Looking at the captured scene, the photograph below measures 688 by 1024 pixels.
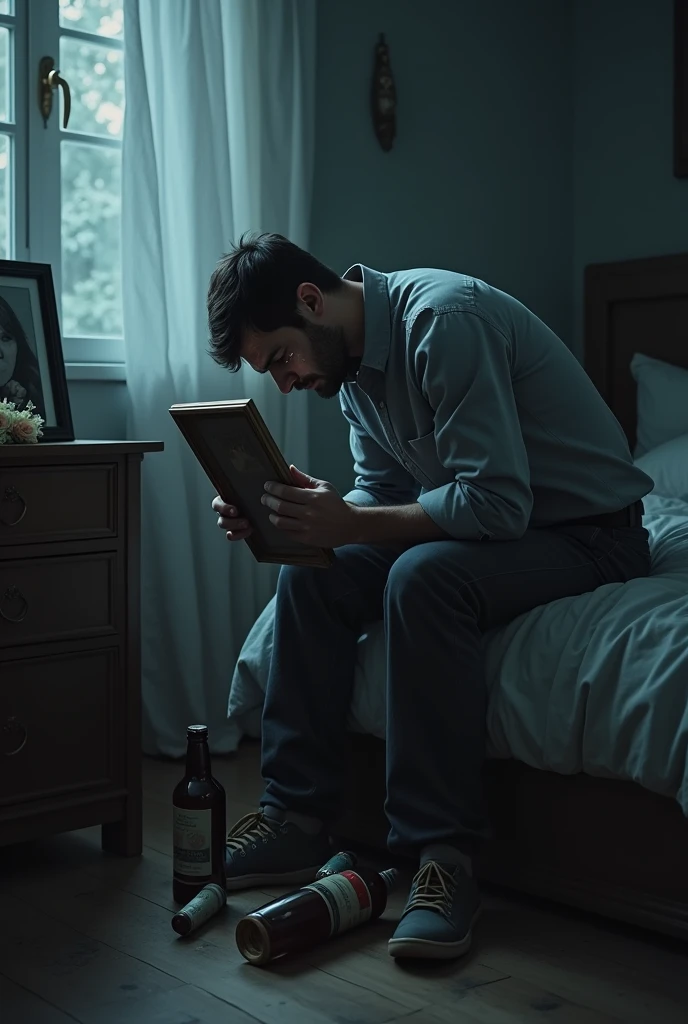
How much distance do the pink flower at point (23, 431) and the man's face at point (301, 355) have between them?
405 millimetres

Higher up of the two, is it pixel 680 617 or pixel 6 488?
pixel 6 488

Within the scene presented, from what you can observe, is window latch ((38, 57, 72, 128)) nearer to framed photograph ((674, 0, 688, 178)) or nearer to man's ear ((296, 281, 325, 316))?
man's ear ((296, 281, 325, 316))

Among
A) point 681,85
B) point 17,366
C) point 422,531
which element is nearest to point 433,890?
Answer: point 422,531

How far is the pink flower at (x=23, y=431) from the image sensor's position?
1.93m

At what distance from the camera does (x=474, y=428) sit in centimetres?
168

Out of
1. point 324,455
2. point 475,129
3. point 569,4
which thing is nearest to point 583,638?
point 324,455

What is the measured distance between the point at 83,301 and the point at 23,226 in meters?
0.22

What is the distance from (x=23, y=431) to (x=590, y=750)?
1.04 meters

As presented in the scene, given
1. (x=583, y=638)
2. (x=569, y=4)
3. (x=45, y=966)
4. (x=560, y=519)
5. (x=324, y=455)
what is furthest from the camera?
(x=569, y=4)

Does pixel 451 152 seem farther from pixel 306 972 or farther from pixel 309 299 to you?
pixel 306 972

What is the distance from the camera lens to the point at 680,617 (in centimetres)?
160

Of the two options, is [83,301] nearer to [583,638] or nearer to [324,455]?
[324,455]

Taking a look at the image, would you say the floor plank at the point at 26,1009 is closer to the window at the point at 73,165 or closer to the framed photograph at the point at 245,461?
the framed photograph at the point at 245,461

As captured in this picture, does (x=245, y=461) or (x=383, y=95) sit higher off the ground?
(x=383, y=95)
